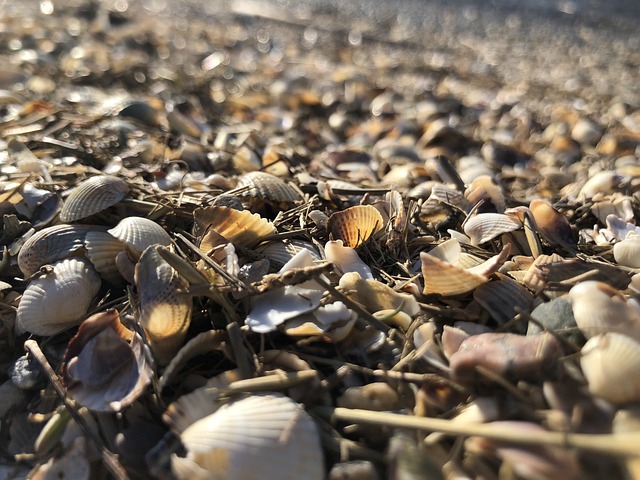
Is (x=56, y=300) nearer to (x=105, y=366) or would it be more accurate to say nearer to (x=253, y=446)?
(x=105, y=366)

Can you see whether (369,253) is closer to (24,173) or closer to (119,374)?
(119,374)

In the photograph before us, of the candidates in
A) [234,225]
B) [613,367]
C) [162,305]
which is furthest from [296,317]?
[613,367]

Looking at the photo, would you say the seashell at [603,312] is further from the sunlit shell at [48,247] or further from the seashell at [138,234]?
the sunlit shell at [48,247]

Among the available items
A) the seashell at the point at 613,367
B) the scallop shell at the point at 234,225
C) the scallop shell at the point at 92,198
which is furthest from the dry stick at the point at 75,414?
the seashell at the point at 613,367

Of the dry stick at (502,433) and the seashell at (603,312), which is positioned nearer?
the dry stick at (502,433)

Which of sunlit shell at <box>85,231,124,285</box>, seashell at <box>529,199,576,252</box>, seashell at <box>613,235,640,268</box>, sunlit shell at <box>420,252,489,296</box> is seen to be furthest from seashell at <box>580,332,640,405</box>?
sunlit shell at <box>85,231,124,285</box>

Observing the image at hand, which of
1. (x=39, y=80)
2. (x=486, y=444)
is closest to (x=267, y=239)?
(x=486, y=444)
